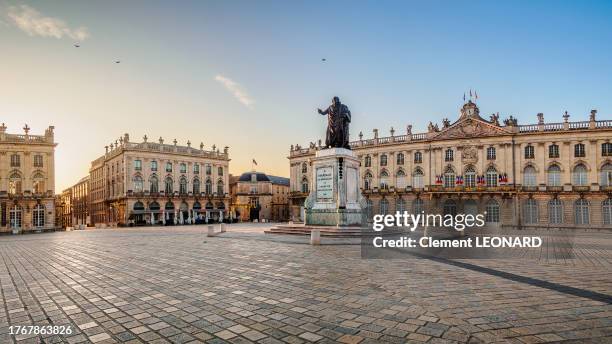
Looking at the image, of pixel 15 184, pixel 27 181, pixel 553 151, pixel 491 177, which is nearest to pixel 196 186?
pixel 27 181

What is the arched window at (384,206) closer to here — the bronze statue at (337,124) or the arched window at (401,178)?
the arched window at (401,178)

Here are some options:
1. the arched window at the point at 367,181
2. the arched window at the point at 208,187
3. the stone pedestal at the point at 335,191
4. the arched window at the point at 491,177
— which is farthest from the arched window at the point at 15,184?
the arched window at the point at 491,177

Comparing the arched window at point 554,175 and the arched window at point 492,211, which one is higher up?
the arched window at point 554,175

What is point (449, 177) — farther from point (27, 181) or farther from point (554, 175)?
point (27, 181)

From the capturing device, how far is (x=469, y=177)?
159ft

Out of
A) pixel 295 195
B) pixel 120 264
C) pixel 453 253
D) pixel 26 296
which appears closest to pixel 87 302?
pixel 26 296

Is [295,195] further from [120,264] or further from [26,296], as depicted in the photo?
[26,296]

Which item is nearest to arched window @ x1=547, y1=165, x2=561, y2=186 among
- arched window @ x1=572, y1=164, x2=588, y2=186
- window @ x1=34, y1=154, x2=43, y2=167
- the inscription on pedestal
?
arched window @ x1=572, y1=164, x2=588, y2=186

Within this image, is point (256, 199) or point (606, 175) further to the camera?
point (256, 199)

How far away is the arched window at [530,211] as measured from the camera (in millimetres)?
44250

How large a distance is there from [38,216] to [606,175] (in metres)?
68.8

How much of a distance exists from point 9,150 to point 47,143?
3.91 meters

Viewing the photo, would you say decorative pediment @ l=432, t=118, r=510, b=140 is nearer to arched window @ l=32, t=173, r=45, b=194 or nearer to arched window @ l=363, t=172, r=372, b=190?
arched window @ l=363, t=172, r=372, b=190

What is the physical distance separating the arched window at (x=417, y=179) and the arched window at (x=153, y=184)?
40855mm
